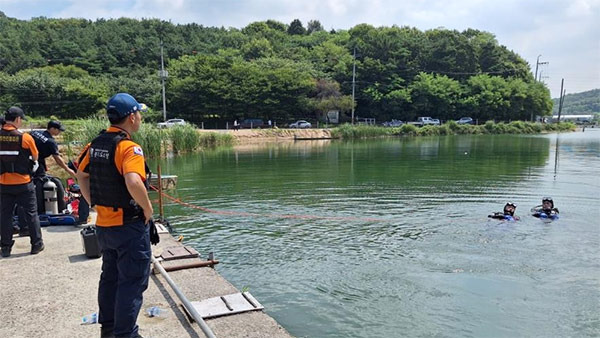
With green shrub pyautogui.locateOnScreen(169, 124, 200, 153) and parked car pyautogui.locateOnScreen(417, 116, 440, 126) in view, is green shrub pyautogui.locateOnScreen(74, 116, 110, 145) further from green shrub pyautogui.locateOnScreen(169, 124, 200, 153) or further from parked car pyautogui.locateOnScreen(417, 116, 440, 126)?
parked car pyautogui.locateOnScreen(417, 116, 440, 126)

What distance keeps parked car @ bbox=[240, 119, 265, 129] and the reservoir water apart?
39466mm

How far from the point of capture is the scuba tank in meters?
8.02

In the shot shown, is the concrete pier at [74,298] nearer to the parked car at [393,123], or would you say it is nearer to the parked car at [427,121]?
the parked car at [393,123]

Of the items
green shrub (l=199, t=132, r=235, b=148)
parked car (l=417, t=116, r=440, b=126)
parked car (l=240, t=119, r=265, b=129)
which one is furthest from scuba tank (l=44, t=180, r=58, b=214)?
parked car (l=417, t=116, r=440, b=126)

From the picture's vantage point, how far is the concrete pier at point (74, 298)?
165 inches

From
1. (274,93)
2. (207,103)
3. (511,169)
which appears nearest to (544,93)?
(274,93)

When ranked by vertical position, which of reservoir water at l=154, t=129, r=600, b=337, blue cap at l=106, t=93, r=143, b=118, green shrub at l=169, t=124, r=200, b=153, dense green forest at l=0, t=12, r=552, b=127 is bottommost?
reservoir water at l=154, t=129, r=600, b=337

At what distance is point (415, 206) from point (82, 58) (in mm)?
79447

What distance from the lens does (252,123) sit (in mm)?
58438

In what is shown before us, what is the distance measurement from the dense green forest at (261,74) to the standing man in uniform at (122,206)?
182ft

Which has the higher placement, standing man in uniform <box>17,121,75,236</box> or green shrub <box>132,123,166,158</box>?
standing man in uniform <box>17,121,75,236</box>

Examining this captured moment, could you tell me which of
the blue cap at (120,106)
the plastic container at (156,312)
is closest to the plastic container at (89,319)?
the plastic container at (156,312)

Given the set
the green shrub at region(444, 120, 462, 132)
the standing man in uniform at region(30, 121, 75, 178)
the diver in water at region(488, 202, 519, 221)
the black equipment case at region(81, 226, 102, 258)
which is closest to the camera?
the black equipment case at region(81, 226, 102, 258)

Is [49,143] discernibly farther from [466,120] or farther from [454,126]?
[466,120]
